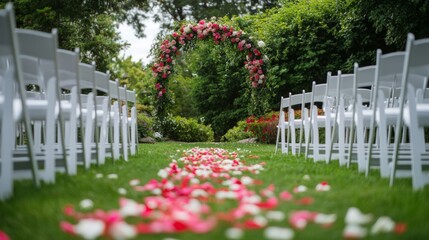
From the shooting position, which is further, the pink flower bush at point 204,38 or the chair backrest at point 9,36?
the pink flower bush at point 204,38

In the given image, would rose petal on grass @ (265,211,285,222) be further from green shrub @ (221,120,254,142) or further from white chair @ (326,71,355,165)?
green shrub @ (221,120,254,142)

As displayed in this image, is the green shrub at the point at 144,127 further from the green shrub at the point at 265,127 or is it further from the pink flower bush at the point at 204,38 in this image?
the green shrub at the point at 265,127

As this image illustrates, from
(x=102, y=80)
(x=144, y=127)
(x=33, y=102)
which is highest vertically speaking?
(x=102, y=80)

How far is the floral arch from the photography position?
1328 centimetres

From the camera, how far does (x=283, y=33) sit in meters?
16.4

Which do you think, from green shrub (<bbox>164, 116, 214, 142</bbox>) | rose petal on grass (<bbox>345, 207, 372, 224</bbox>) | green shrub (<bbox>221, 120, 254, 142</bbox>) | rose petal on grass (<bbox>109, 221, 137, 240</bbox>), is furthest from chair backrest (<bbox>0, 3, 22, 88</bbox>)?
green shrub (<bbox>221, 120, 254, 142</bbox>)

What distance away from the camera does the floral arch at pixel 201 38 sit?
1328 centimetres

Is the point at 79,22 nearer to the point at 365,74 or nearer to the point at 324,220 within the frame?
the point at 365,74

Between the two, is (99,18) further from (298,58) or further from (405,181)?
(405,181)

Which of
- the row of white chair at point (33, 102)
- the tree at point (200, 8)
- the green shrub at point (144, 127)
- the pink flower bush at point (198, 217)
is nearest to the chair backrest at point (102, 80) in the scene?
the row of white chair at point (33, 102)

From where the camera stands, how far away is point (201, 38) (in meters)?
13.5

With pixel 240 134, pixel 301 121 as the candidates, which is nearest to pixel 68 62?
pixel 301 121

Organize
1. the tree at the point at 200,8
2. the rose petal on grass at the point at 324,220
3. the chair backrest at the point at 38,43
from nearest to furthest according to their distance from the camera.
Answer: the rose petal on grass at the point at 324,220, the chair backrest at the point at 38,43, the tree at the point at 200,8

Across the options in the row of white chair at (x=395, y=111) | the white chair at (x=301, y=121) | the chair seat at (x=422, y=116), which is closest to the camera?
the row of white chair at (x=395, y=111)
